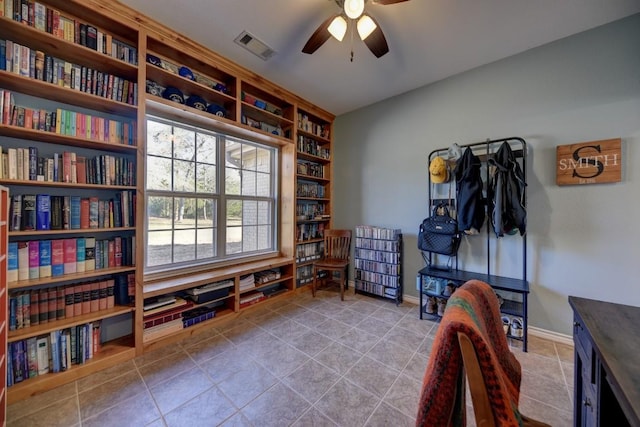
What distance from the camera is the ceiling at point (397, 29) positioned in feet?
6.13

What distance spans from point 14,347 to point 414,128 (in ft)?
13.5

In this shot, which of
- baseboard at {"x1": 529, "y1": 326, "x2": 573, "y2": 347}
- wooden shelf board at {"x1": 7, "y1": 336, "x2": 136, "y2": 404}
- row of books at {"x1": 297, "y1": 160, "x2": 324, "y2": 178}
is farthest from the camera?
row of books at {"x1": 297, "y1": 160, "x2": 324, "y2": 178}

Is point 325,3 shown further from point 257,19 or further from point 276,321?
point 276,321

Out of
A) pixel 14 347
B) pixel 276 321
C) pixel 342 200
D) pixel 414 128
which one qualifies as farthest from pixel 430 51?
pixel 14 347

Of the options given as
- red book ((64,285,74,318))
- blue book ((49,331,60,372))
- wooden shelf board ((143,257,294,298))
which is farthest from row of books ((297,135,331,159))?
blue book ((49,331,60,372))

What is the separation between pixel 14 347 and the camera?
153 cm

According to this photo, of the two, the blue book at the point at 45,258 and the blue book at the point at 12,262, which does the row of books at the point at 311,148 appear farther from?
the blue book at the point at 12,262

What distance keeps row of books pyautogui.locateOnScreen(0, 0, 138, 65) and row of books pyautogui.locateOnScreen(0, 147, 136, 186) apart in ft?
2.69

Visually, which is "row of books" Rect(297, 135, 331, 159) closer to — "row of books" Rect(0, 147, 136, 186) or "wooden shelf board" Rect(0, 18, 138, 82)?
"wooden shelf board" Rect(0, 18, 138, 82)

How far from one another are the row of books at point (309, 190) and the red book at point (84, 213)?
2251mm

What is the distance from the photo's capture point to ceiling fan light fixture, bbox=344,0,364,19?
163cm

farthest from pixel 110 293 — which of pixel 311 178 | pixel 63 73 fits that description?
pixel 311 178

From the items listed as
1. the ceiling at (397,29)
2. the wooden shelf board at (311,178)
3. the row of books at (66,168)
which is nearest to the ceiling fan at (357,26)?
the ceiling at (397,29)

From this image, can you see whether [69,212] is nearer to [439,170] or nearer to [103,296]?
[103,296]
